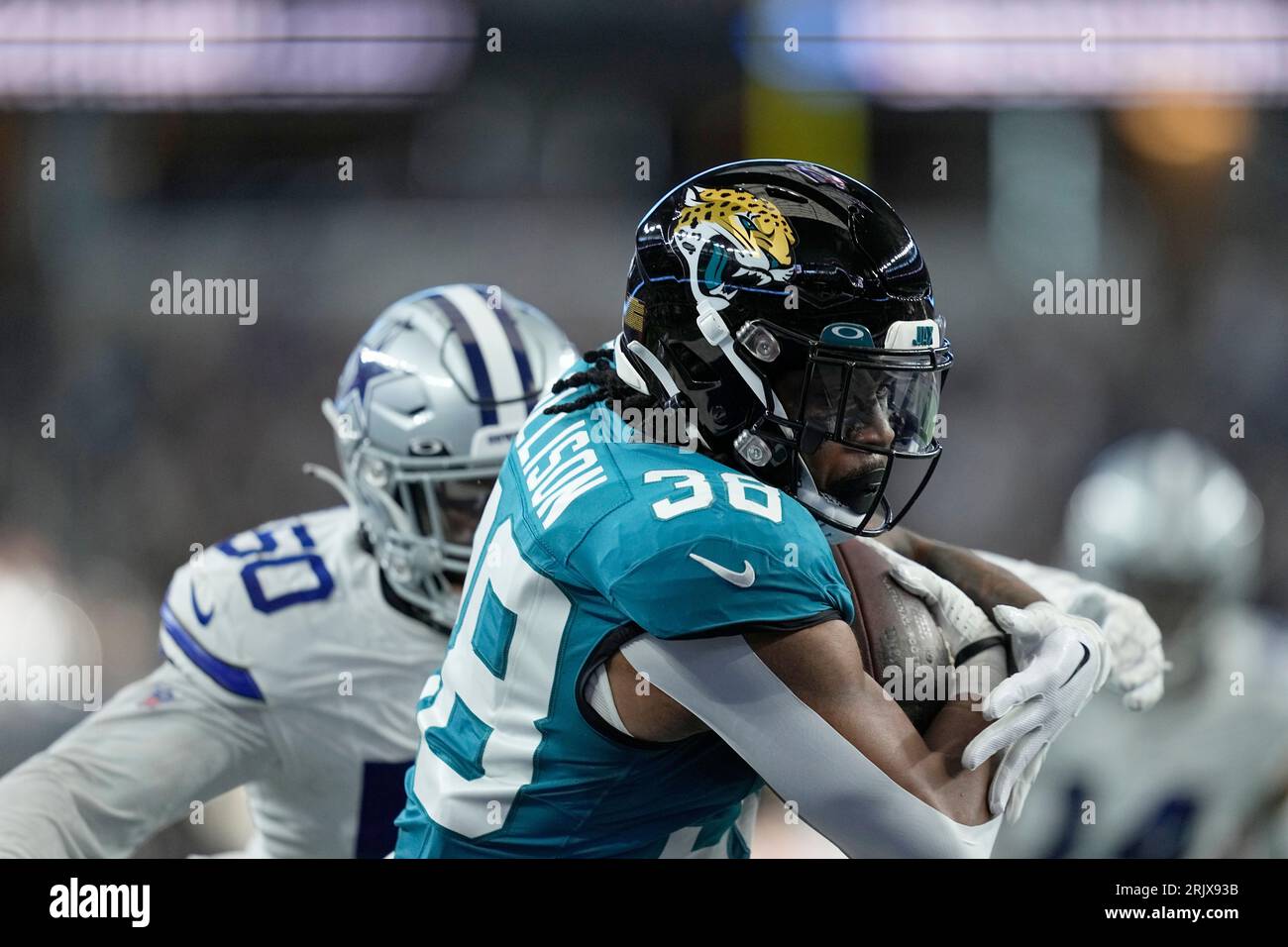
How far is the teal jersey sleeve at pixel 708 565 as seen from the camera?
1324mm

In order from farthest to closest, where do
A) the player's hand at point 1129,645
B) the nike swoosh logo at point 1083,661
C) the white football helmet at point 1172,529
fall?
the white football helmet at point 1172,529 → the player's hand at point 1129,645 → the nike swoosh logo at point 1083,661

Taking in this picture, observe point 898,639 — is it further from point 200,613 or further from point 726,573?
point 200,613

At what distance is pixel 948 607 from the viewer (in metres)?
1.64

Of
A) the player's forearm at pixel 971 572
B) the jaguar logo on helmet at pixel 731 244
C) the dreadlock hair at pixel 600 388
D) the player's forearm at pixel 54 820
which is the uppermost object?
the jaguar logo on helmet at pixel 731 244

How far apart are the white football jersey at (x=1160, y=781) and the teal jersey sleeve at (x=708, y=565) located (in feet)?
6.65

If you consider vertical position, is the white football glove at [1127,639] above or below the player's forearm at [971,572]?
below

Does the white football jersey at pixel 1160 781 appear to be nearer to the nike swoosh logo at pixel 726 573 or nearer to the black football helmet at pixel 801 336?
the black football helmet at pixel 801 336

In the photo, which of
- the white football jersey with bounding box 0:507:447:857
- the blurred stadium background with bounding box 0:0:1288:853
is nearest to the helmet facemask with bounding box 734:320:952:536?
the white football jersey with bounding box 0:507:447:857

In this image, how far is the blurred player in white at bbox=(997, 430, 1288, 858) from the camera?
3.21m

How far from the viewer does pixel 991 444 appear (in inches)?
225

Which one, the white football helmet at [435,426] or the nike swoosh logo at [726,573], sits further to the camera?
the white football helmet at [435,426]

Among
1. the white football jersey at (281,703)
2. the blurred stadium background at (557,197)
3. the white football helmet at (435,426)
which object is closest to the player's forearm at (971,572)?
the white football helmet at (435,426)

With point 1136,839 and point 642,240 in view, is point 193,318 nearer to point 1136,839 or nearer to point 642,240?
point 1136,839

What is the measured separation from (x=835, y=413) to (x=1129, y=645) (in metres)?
0.70
